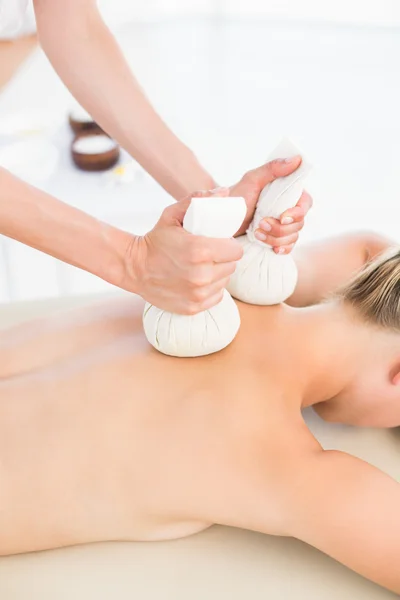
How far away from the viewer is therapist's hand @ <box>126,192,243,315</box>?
3.63 ft

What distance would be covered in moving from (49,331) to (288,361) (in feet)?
1.50

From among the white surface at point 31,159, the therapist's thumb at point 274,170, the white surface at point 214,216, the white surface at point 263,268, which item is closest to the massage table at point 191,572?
the white surface at point 263,268

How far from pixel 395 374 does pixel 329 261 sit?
1.49 feet

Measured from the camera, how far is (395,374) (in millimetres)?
1252

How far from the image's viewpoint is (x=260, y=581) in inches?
45.7

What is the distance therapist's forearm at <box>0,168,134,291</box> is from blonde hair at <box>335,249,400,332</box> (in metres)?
0.44

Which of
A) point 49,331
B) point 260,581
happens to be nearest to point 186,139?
point 49,331

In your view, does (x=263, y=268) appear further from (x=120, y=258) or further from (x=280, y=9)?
(x=280, y=9)

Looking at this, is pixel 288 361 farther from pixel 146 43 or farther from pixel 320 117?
pixel 146 43

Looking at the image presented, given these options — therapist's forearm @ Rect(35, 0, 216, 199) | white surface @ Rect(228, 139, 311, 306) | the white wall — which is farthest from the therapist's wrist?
the white wall

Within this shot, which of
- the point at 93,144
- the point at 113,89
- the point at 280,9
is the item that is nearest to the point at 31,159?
the point at 93,144

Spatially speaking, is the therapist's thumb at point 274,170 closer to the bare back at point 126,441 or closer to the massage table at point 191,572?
the bare back at point 126,441

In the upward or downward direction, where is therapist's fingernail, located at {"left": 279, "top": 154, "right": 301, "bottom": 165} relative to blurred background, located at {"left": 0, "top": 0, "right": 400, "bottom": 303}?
downward

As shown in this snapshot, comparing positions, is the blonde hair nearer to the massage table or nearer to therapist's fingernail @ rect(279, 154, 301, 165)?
therapist's fingernail @ rect(279, 154, 301, 165)
